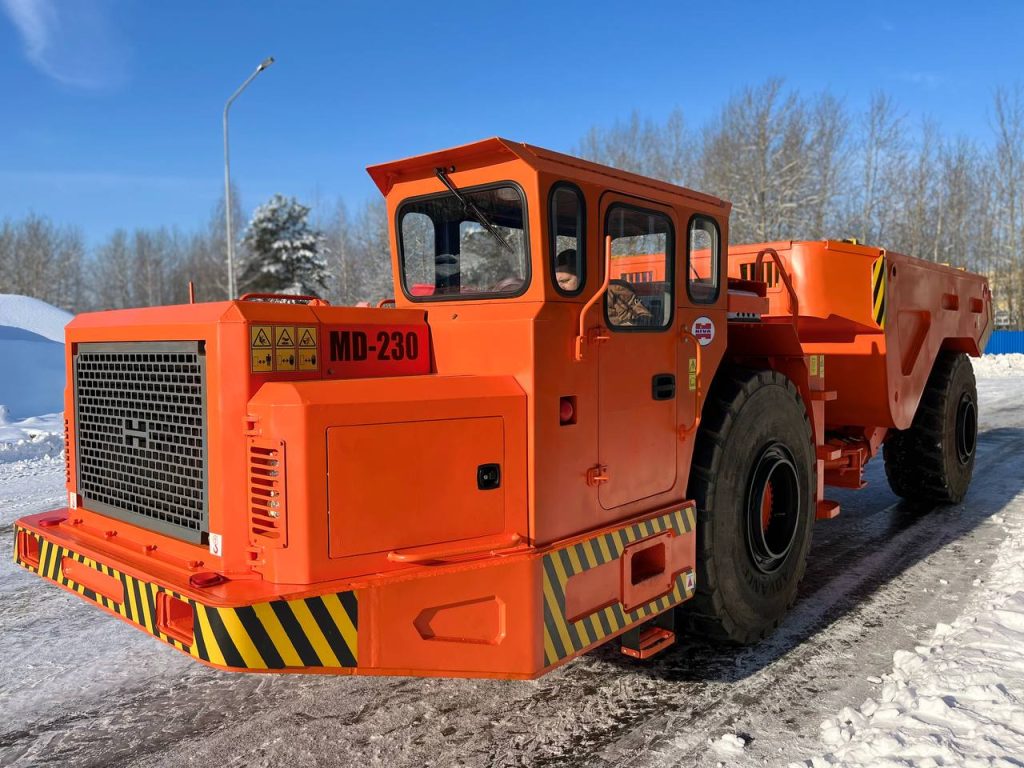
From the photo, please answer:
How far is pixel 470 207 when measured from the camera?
3.67 m

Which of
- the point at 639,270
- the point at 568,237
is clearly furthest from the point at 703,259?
the point at 568,237

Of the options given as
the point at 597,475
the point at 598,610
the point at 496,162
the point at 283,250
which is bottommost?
the point at 598,610

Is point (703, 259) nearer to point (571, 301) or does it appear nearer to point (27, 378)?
point (571, 301)

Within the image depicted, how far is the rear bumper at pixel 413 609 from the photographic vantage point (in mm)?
2754

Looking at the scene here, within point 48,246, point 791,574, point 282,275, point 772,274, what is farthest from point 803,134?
point 48,246

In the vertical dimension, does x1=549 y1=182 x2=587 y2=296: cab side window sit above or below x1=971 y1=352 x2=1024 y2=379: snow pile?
above

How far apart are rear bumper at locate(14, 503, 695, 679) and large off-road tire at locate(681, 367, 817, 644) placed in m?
0.44

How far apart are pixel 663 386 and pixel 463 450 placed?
1260 mm

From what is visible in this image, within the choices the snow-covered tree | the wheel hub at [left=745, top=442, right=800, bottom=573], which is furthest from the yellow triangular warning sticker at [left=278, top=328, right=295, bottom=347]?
the snow-covered tree

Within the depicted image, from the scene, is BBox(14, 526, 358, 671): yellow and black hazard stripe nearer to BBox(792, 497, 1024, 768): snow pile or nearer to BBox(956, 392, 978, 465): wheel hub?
BBox(792, 497, 1024, 768): snow pile

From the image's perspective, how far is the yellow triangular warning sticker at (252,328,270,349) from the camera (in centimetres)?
303

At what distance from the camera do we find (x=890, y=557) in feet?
19.8

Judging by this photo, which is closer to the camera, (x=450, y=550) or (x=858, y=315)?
(x=450, y=550)

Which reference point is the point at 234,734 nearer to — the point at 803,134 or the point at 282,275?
→ the point at 803,134
